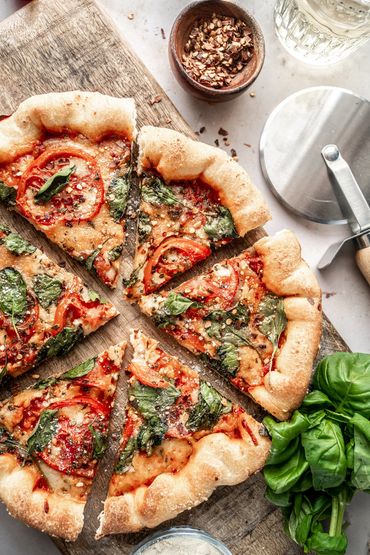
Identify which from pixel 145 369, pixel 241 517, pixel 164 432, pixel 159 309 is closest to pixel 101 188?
pixel 159 309

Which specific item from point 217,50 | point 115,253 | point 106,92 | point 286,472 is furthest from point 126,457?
point 217,50

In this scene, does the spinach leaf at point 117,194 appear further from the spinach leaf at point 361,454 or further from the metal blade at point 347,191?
the spinach leaf at point 361,454

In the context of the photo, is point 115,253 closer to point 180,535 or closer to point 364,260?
point 364,260

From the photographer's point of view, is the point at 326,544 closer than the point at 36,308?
Yes

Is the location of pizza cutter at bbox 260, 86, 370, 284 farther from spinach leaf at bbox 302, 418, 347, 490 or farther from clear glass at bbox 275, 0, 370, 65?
spinach leaf at bbox 302, 418, 347, 490

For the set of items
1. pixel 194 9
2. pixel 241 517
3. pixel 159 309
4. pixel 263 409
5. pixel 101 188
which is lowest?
pixel 241 517

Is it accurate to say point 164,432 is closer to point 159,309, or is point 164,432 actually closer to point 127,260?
point 159,309
